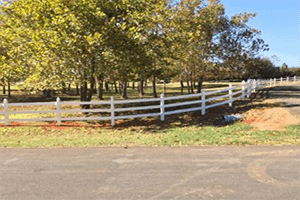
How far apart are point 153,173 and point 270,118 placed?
945 centimetres

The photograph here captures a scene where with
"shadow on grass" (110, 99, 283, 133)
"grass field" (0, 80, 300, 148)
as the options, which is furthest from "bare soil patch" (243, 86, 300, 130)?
"shadow on grass" (110, 99, 283, 133)

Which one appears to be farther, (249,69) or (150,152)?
(249,69)

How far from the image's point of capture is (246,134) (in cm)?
1080

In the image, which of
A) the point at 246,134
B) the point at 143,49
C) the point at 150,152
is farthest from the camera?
the point at 143,49

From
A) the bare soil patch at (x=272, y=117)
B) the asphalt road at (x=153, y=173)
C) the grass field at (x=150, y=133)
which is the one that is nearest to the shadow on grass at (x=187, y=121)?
the grass field at (x=150, y=133)

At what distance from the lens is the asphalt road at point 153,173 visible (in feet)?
16.4

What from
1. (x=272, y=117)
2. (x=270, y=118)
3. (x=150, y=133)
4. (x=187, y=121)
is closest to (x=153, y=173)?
(x=150, y=133)

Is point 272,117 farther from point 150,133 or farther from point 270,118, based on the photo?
point 150,133

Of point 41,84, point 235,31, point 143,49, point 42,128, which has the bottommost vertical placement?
point 42,128

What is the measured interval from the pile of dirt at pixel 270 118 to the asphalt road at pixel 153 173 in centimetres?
400

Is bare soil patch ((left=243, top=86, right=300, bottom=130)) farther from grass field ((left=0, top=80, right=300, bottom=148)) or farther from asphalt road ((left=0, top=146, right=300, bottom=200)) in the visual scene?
asphalt road ((left=0, top=146, right=300, bottom=200))

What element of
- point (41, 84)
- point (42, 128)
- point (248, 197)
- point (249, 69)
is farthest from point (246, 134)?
point (249, 69)

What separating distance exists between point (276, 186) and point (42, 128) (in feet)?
36.4

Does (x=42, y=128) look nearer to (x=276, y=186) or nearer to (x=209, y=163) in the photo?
(x=209, y=163)
